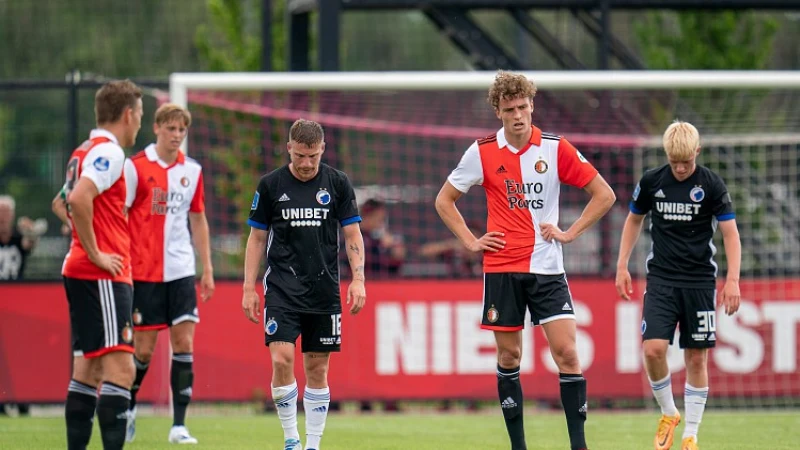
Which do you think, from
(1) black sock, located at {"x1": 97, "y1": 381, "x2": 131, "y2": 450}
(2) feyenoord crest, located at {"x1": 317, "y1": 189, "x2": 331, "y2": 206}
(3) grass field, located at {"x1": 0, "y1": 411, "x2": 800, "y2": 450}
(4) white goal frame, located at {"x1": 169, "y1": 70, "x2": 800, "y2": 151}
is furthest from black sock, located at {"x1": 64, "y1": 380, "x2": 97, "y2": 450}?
(4) white goal frame, located at {"x1": 169, "y1": 70, "x2": 800, "y2": 151}

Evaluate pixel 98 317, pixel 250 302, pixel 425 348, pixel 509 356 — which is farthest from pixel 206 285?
pixel 425 348

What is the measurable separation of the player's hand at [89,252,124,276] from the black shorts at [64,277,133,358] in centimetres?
8

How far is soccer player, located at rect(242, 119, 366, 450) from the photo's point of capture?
8.40 metres

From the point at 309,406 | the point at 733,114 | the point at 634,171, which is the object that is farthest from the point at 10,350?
the point at 733,114

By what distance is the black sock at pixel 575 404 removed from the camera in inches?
327

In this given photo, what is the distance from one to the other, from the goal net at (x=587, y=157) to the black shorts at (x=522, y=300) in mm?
5434

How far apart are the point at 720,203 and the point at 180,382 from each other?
434cm

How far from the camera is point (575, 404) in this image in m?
8.31

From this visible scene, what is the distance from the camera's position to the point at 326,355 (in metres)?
8.59

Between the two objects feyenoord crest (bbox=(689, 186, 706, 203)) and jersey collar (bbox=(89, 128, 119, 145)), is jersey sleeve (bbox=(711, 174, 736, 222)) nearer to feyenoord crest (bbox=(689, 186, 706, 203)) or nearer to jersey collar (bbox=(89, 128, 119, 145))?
feyenoord crest (bbox=(689, 186, 706, 203))

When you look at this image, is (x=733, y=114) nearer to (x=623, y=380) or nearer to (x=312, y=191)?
(x=623, y=380)

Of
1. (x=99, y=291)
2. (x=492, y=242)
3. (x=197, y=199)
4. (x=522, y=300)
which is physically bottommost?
(x=522, y=300)

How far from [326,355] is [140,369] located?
2.26 metres

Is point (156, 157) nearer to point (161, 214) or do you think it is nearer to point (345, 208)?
point (161, 214)
